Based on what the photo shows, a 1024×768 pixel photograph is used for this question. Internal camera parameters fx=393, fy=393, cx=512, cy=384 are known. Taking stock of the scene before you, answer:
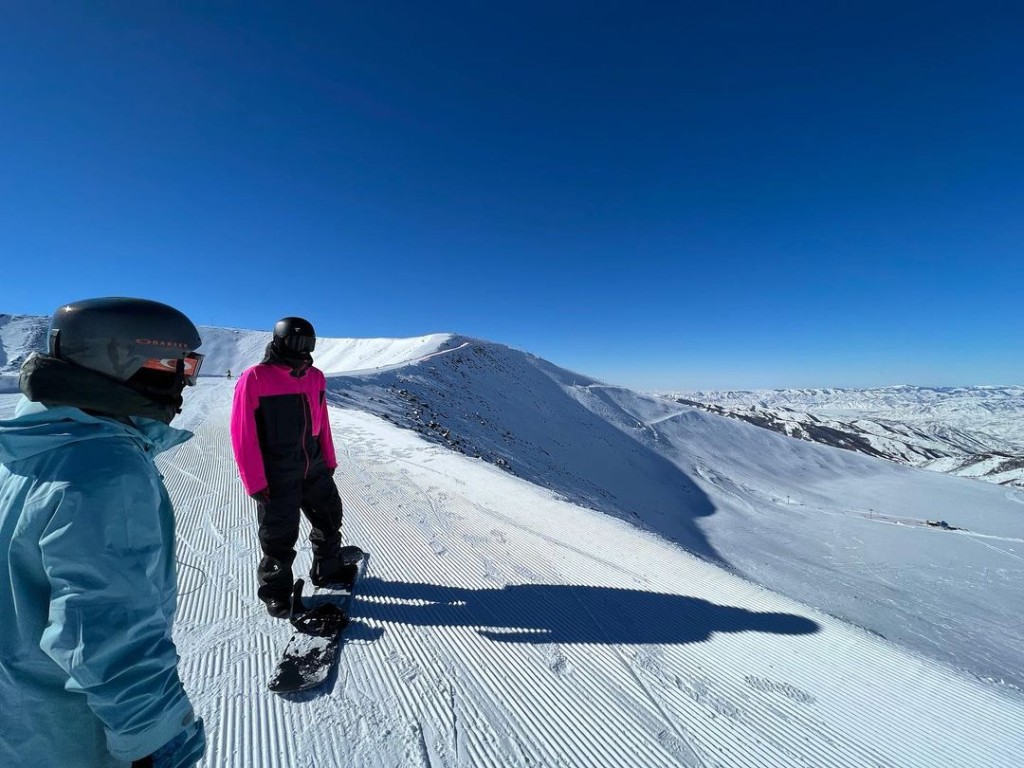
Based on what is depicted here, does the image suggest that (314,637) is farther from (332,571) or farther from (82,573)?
(82,573)

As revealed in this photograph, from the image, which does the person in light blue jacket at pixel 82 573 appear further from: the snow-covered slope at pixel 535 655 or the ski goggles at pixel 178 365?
the snow-covered slope at pixel 535 655

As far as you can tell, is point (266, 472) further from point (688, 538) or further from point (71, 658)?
point (688, 538)

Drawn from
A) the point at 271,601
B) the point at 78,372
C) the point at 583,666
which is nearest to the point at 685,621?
the point at 583,666

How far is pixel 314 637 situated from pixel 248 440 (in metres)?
1.64

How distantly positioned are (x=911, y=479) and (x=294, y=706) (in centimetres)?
5752

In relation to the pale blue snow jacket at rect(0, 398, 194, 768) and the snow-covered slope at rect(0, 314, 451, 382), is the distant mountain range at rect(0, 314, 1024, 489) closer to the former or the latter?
the snow-covered slope at rect(0, 314, 451, 382)

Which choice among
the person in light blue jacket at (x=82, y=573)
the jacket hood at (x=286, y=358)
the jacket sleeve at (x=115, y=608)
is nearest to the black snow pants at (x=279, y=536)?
the jacket hood at (x=286, y=358)

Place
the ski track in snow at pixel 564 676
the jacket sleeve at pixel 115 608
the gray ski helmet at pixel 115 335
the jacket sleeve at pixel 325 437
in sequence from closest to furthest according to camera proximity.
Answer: the jacket sleeve at pixel 115 608 < the gray ski helmet at pixel 115 335 < the ski track in snow at pixel 564 676 < the jacket sleeve at pixel 325 437

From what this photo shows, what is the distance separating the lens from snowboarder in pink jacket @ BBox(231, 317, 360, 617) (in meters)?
3.31

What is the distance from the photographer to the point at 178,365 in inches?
65.9

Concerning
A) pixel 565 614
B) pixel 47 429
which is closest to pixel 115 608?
pixel 47 429

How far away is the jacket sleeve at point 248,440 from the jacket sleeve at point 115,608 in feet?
7.01

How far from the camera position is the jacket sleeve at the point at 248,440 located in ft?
10.7

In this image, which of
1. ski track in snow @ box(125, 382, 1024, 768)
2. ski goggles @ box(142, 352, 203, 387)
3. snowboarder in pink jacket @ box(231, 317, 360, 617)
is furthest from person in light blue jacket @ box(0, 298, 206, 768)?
snowboarder in pink jacket @ box(231, 317, 360, 617)
